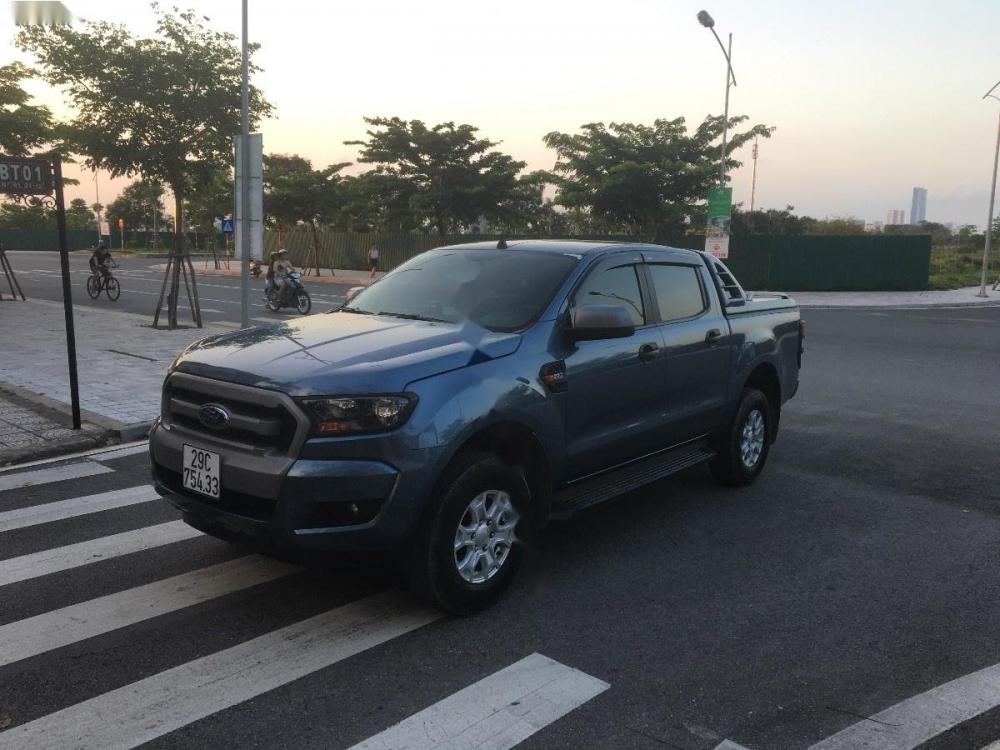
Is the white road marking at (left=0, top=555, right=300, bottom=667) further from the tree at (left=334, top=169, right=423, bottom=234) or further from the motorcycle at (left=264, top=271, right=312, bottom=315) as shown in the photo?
the tree at (left=334, top=169, right=423, bottom=234)

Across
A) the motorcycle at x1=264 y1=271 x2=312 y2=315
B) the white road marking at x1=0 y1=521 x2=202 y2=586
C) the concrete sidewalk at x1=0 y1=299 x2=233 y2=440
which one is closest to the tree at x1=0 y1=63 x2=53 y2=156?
the concrete sidewalk at x1=0 y1=299 x2=233 y2=440

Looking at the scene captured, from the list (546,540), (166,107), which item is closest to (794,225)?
(166,107)

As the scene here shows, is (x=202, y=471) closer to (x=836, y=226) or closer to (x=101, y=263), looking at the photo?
(x=101, y=263)

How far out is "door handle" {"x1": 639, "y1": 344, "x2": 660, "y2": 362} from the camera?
16.8ft

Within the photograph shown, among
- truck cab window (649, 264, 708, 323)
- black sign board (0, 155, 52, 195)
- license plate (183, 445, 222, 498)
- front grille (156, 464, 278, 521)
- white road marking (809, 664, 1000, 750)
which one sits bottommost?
white road marking (809, 664, 1000, 750)

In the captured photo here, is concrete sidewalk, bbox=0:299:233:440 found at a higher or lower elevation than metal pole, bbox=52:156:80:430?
lower

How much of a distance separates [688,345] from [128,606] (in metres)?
3.58

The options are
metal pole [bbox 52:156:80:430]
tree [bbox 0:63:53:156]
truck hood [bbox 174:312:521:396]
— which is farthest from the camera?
tree [bbox 0:63:53:156]

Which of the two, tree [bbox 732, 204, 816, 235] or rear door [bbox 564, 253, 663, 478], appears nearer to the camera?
rear door [bbox 564, 253, 663, 478]

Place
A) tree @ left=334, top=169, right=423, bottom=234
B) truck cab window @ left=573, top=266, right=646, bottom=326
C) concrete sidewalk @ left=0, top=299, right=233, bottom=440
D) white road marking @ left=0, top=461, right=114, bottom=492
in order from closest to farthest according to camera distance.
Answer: truck cab window @ left=573, top=266, right=646, bottom=326 → white road marking @ left=0, top=461, right=114, bottom=492 → concrete sidewalk @ left=0, top=299, right=233, bottom=440 → tree @ left=334, top=169, right=423, bottom=234

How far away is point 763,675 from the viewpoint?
361cm

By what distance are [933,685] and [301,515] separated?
271cm

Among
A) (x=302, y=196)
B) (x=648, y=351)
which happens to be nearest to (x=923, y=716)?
(x=648, y=351)

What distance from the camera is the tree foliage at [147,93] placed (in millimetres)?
14664
